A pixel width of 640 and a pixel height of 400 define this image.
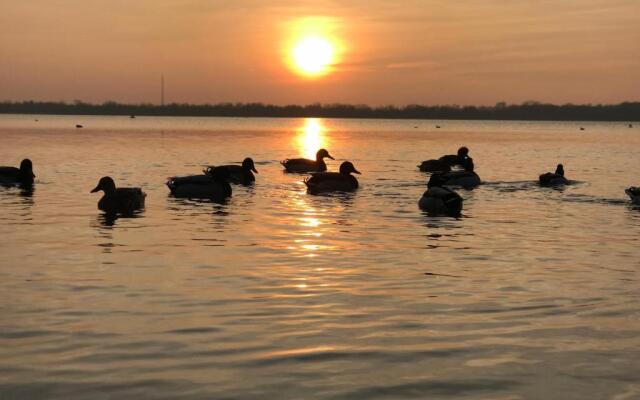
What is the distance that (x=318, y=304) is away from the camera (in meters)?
12.1

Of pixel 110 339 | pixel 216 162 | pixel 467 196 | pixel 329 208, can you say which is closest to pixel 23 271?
pixel 110 339

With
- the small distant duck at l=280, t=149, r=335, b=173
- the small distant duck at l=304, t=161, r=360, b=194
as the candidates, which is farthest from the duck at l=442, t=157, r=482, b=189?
the small distant duck at l=280, t=149, r=335, b=173

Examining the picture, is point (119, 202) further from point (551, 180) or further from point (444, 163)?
point (444, 163)

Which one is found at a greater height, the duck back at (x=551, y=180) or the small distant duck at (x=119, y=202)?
the small distant duck at (x=119, y=202)

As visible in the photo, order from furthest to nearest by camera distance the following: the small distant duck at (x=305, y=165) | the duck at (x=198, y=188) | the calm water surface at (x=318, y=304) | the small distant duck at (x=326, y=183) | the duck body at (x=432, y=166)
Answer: the duck body at (x=432, y=166) → the small distant duck at (x=305, y=165) → the small distant duck at (x=326, y=183) → the duck at (x=198, y=188) → the calm water surface at (x=318, y=304)

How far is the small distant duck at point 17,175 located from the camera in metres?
31.7

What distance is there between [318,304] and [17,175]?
22.8 m

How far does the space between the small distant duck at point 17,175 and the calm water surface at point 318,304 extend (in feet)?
25.2

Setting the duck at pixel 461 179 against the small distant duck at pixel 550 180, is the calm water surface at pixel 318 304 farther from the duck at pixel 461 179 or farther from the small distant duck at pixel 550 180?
the small distant duck at pixel 550 180

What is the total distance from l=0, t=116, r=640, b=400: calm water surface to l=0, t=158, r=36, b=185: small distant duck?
7.68 meters

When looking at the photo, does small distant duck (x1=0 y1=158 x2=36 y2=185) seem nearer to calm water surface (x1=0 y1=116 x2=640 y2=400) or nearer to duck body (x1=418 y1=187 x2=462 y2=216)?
calm water surface (x1=0 y1=116 x2=640 y2=400)

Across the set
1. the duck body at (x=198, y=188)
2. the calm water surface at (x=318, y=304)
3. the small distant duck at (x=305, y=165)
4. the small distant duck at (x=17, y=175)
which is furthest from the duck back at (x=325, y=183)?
the small distant duck at (x=305, y=165)

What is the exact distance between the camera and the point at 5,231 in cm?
1972

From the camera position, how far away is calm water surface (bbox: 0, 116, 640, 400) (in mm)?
8609
